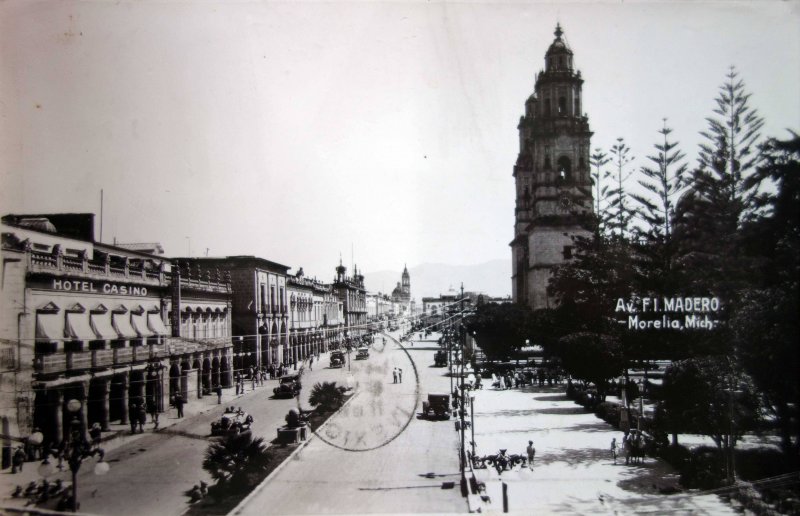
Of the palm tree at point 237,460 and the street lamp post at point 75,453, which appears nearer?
the street lamp post at point 75,453

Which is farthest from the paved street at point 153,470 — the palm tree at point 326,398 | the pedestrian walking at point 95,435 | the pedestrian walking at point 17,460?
the palm tree at point 326,398

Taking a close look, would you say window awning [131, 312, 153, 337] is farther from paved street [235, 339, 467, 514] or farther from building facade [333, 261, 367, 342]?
building facade [333, 261, 367, 342]

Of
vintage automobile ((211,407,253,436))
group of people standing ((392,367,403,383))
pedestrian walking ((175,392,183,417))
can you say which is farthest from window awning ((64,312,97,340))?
group of people standing ((392,367,403,383))

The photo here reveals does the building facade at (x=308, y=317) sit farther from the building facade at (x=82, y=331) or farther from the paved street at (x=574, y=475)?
the paved street at (x=574, y=475)

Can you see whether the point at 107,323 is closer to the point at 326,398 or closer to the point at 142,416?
the point at 142,416

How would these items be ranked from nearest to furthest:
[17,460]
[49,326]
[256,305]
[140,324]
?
[17,460] → [49,326] → [140,324] → [256,305]

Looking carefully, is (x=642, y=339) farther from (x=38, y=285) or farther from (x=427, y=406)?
(x=38, y=285)

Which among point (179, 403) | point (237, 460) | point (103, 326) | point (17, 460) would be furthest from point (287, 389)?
point (17, 460)
